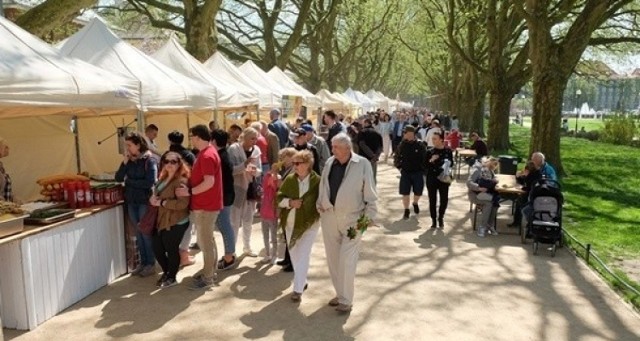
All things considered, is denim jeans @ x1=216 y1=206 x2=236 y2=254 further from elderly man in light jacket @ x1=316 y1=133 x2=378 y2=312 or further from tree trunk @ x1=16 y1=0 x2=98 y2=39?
tree trunk @ x1=16 y1=0 x2=98 y2=39

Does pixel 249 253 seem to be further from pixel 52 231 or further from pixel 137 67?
pixel 137 67

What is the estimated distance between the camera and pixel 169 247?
20.4ft

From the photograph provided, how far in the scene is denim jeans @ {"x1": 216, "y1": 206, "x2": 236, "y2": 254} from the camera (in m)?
7.07

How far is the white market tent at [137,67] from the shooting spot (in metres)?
7.74

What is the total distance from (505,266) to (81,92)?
19.4 ft

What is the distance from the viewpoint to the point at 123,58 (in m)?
8.13

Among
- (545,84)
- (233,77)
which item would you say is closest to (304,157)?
(233,77)

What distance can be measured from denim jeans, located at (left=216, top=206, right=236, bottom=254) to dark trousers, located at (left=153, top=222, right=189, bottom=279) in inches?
31.1

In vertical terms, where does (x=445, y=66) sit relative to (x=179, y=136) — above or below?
above

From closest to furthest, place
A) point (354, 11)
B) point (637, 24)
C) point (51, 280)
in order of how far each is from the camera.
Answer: point (51, 280)
point (637, 24)
point (354, 11)

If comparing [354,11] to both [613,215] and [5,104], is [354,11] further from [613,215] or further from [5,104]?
[5,104]

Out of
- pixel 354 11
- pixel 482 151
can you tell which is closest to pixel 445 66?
pixel 354 11

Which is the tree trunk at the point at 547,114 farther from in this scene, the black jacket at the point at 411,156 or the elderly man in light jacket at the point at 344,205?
the elderly man in light jacket at the point at 344,205

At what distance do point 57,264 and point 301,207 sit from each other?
2591mm
